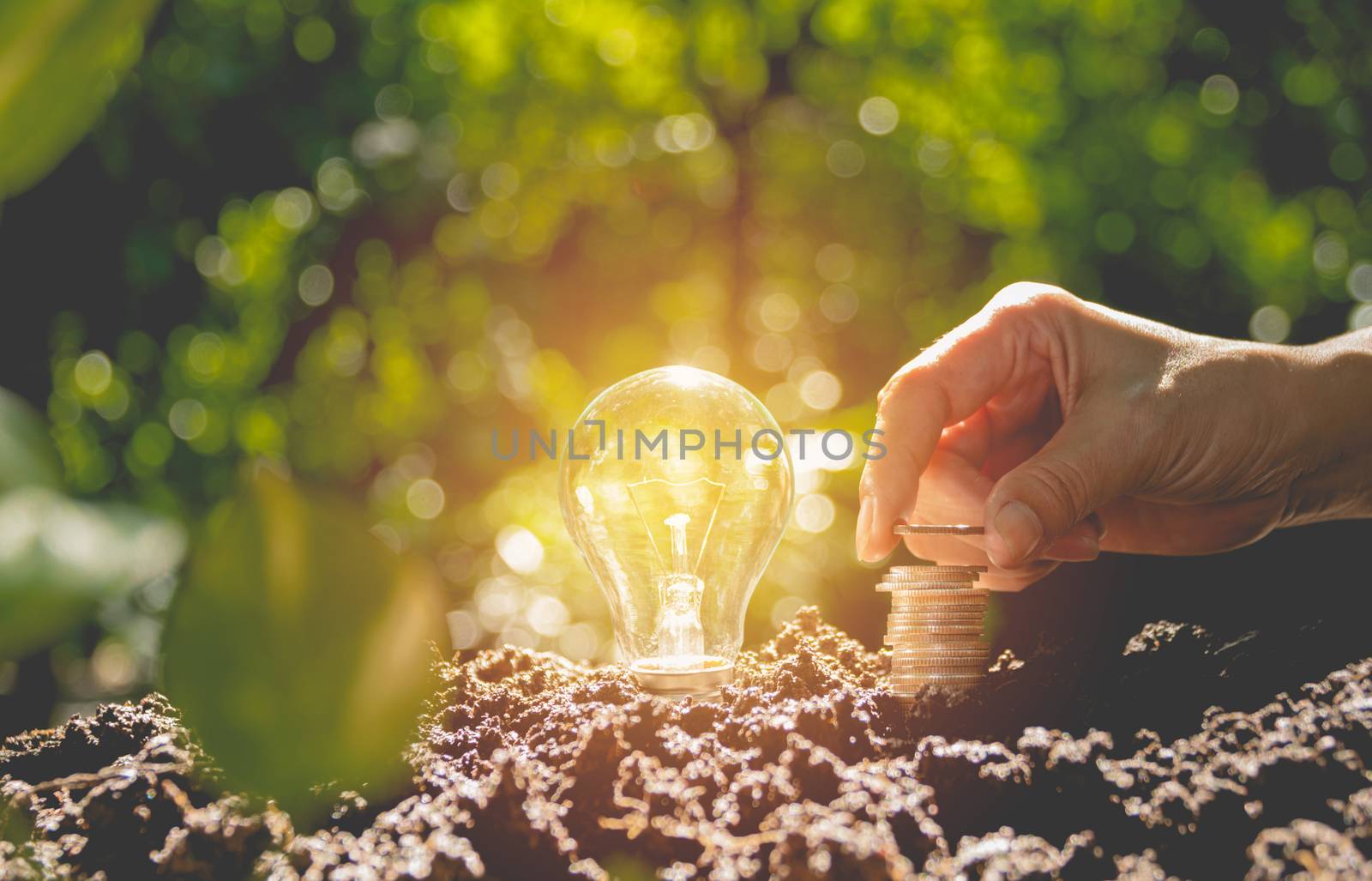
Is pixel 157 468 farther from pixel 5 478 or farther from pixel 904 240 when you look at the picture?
pixel 5 478

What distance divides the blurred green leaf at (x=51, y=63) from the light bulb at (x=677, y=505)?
89 cm

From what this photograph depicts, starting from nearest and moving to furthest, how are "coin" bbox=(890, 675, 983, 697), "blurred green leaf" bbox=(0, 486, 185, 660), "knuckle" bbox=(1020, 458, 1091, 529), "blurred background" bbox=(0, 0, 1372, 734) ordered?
"blurred green leaf" bbox=(0, 486, 185, 660), "coin" bbox=(890, 675, 983, 697), "knuckle" bbox=(1020, 458, 1091, 529), "blurred background" bbox=(0, 0, 1372, 734)

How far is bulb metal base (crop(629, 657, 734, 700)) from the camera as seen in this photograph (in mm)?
986

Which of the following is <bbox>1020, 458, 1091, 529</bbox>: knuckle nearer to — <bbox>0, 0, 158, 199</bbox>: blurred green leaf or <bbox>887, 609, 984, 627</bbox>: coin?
<bbox>887, 609, 984, 627</bbox>: coin

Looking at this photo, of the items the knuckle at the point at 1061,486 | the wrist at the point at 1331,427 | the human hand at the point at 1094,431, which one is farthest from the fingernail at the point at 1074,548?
the wrist at the point at 1331,427

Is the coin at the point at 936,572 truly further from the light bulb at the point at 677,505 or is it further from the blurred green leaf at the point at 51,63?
the blurred green leaf at the point at 51,63

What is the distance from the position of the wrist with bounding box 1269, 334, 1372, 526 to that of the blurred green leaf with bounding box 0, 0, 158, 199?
1253mm

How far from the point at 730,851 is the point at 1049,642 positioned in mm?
538

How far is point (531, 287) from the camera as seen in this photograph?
2117 mm

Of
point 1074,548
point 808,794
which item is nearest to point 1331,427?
point 1074,548

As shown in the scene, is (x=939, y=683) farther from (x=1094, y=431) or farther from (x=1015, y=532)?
(x=1094, y=431)

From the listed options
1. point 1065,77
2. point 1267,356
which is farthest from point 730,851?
point 1065,77

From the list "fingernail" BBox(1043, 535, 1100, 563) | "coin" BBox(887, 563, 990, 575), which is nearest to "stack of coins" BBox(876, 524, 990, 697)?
"coin" BBox(887, 563, 990, 575)

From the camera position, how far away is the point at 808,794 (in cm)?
72
